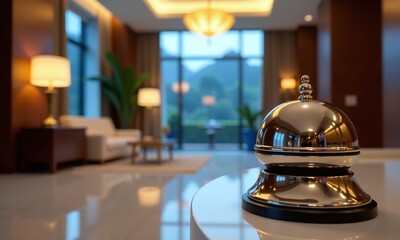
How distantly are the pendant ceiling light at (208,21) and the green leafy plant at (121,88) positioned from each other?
2222mm

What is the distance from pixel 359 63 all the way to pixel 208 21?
2.54 meters

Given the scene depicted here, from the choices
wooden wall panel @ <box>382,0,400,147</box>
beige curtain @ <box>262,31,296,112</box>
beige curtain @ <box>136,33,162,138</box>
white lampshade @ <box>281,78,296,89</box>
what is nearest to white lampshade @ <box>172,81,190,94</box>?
beige curtain @ <box>136,33,162,138</box>

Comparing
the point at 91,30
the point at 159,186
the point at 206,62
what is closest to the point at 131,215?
the point at 159,186

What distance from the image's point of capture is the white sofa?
222 inches

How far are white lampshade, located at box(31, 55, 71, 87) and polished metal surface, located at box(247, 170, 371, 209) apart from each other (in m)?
4.62

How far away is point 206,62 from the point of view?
9.88 metres

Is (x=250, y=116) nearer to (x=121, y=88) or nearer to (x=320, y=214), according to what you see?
(x=121, y=88)

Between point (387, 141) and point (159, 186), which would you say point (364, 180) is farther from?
point (387, 141)

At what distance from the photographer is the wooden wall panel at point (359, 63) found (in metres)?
5.61

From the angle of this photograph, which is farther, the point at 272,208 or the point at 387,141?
the point at 387,141

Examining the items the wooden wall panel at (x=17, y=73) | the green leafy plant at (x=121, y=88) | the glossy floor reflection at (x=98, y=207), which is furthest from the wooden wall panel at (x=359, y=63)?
the wooden wall panel at (x=17, y=73)

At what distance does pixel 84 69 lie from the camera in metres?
8.04

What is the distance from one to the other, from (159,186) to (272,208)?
3.01 m

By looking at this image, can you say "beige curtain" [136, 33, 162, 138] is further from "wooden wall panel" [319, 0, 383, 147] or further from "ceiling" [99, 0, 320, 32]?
"wooden wall panel" [319, 0, 383, 147]
